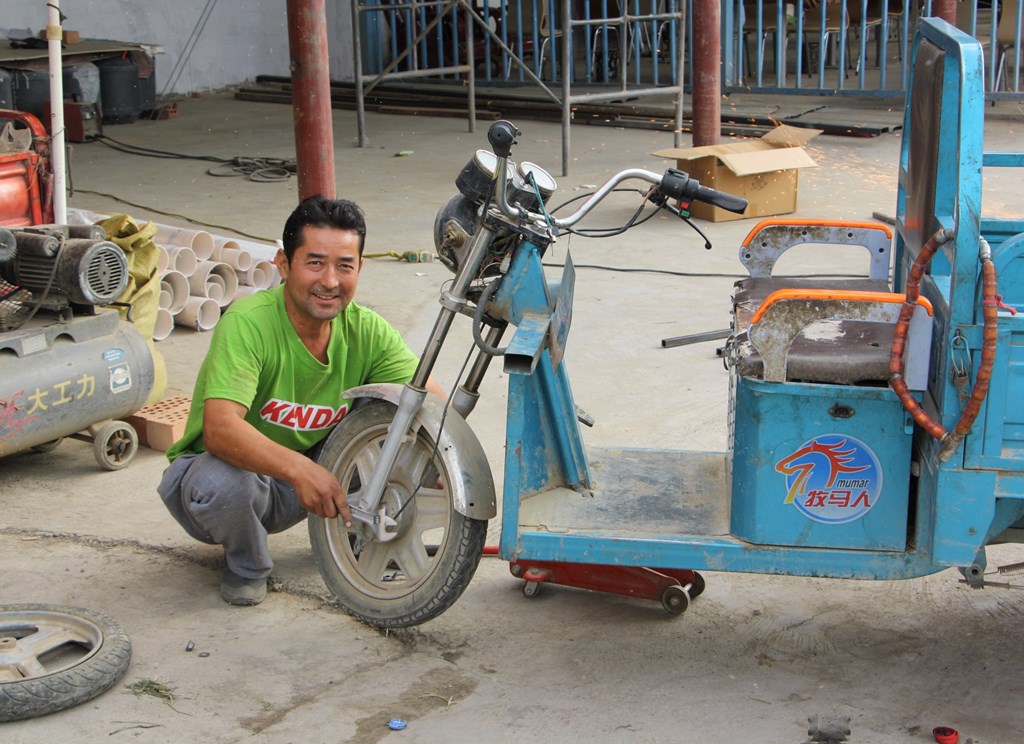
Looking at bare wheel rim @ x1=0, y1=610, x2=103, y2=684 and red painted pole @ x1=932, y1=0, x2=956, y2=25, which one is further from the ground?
red painted pole @ x1=932, y1=0, x2=956, y2=25

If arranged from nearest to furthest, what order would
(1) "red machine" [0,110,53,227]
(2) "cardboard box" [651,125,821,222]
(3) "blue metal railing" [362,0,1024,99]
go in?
(1) "red machine" [0,110,53,227]
(2) "cardboard box" [651,125,821,222]
(3) "blue metal railing" [362,0,1024,99]

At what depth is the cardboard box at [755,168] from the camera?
7.55m

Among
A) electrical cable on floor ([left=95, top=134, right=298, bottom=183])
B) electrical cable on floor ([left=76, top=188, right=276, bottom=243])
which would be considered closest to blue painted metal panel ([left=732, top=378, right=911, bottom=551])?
electrical cable on floor ([left=76, top=188, right=276, bottom=243])

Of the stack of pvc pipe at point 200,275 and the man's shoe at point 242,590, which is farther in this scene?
the stack of pvc pipe at point 200,275

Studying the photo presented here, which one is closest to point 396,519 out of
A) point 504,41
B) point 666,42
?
point 504,41

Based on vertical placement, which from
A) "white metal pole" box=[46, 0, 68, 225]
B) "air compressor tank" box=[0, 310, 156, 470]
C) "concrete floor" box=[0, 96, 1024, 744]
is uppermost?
"white metal pole" box=[46, 0, 68, 225]

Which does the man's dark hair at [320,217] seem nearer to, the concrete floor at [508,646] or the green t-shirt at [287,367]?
the green t-shirt at [287,367]

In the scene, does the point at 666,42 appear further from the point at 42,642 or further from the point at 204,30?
the point at 42,642

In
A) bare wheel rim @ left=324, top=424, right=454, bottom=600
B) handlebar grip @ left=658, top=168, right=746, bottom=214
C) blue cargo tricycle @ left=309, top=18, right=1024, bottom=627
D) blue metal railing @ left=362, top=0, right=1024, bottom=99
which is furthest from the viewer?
blue metal railing @ left=362, top=0, right=1024, bottom=99

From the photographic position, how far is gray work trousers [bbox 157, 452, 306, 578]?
3.26 meters

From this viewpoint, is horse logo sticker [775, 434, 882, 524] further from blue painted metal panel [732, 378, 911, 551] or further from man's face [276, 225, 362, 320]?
man's face [276, 225, 362, 320]

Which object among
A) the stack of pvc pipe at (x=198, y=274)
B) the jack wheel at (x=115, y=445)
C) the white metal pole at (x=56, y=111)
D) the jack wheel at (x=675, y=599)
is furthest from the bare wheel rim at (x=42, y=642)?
the stack of pvc pipe at (x=198, y=274)

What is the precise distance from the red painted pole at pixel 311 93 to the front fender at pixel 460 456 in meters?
3.33

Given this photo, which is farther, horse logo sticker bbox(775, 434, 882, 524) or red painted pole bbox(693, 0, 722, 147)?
red painted pole bbox(693, 0, 722, 147)
